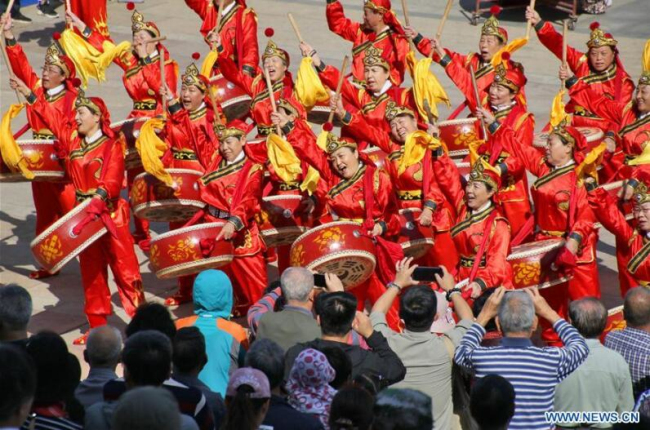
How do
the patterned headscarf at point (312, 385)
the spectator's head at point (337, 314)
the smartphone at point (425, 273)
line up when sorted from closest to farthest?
1. the patterned headscarf at point (312, 385)
2. the spectator's head at point (337, 314)
3. the smartphone at point (425, 273)

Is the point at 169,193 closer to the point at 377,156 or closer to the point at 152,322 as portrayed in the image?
the point at 377,156

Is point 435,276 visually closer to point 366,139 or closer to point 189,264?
point 189,264

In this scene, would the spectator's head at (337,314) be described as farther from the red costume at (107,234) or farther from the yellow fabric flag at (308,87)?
the yellow fabric flag at (308,87)

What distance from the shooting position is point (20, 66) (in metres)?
10.7

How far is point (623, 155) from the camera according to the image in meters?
10.2

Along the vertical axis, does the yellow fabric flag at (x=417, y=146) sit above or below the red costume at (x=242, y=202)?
above

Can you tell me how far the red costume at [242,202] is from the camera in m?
9.12

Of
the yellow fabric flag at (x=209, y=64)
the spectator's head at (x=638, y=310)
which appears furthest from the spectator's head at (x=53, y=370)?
the yellow fabric flag at (x=209, y=64)

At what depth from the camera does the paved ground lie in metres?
11.2

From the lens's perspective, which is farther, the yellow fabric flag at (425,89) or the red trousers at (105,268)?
the yellow fabric flag at (425,89)

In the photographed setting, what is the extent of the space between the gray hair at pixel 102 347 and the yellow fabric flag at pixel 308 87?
4.73 m

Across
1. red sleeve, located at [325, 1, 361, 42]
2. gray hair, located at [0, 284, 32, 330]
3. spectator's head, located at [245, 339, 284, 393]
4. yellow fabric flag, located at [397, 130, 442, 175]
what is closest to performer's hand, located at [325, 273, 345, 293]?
spectator's head, located at [245, 339, 284, 393]

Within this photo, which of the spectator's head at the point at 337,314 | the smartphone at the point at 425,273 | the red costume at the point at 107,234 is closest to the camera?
the spectator's head at the point at 337,314

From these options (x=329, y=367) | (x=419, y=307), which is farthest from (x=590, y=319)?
(x=329, y=367)
